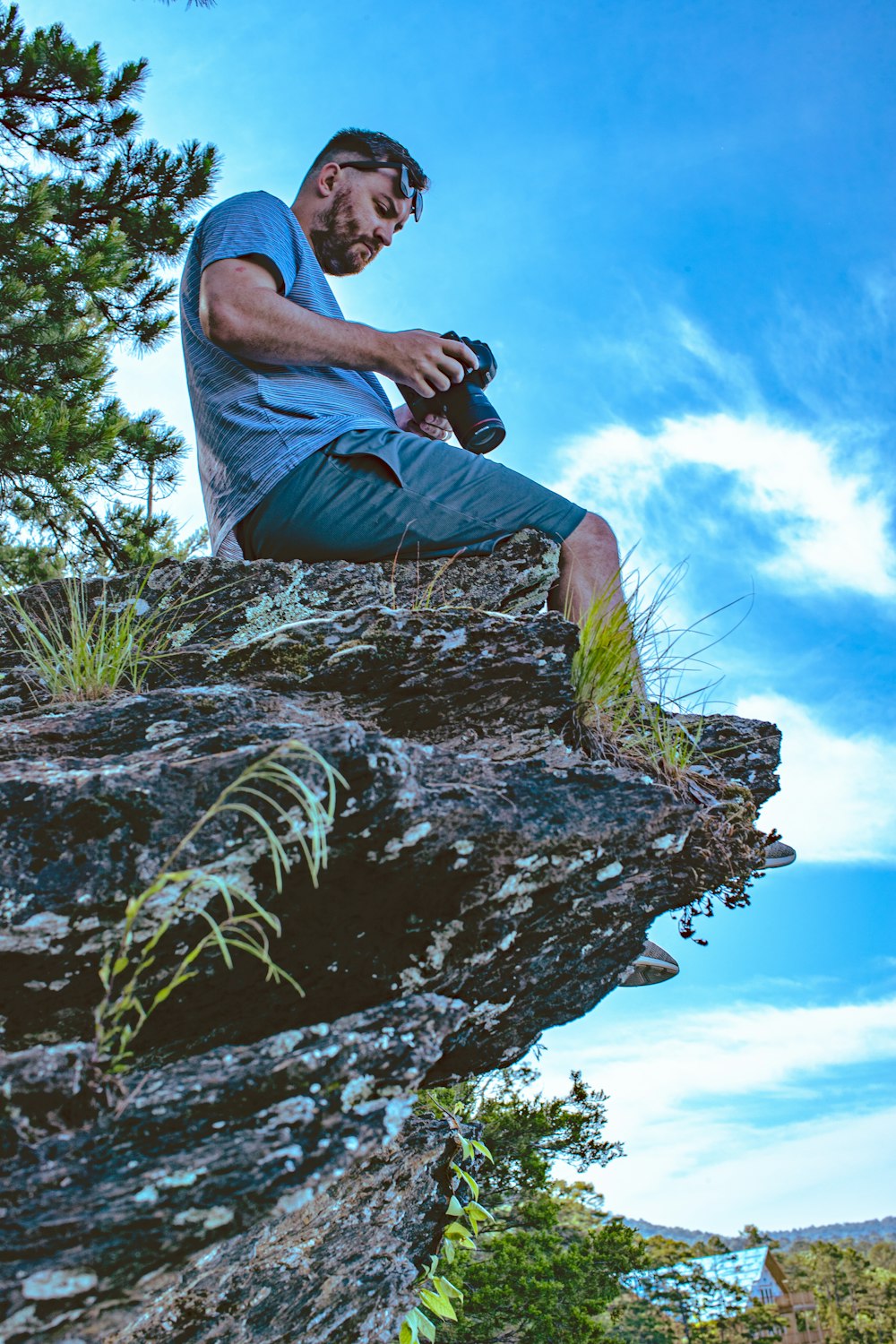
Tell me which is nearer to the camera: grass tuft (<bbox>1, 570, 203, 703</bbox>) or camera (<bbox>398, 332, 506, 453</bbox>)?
grass tuft (<bbox>1, 570, 203, 703</bbox>)

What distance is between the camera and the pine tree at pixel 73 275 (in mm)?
6289

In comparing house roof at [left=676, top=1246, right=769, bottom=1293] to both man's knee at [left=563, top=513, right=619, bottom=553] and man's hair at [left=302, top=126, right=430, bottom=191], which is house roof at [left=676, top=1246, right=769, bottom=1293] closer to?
man's knee at [left=563, top=513, right=619, bottom=553]

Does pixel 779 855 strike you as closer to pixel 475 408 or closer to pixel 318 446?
pixel 475 408

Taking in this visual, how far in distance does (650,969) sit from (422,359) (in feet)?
6.55

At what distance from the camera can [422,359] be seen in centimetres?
296

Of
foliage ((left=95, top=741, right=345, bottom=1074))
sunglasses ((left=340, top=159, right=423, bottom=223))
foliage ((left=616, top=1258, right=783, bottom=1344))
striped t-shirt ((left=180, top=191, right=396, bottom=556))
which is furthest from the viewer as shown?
foliage ((left=616, top=1258, right=783, bottom=1344))

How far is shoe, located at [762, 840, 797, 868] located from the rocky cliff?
0.16m

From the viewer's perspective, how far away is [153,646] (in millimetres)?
2789

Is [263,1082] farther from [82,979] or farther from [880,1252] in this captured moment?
[880,1252]

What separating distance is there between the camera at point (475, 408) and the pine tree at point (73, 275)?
3.63m

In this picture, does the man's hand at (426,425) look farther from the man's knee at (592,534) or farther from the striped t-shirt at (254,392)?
the man's knee at (592,534)

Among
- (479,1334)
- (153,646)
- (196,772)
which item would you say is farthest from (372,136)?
(479,1334)

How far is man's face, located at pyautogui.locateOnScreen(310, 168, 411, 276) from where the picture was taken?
3.46 m

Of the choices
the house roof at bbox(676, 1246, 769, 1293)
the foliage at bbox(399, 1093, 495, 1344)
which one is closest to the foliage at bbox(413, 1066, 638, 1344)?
the foliage at bbox(399, 1093, 495, 1344)
